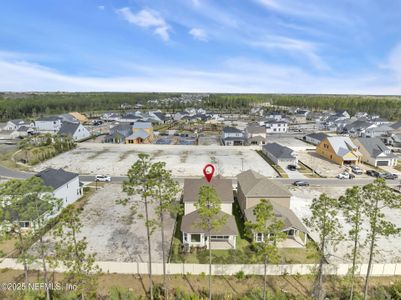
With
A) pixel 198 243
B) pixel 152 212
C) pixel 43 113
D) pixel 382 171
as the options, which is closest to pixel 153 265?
pixel 198 243

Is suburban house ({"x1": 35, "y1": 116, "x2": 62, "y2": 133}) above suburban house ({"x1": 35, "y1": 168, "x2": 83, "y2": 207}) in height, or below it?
above

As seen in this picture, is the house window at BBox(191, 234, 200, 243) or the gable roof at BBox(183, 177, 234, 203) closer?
the house window at BBox(191, 234, 200, 243)

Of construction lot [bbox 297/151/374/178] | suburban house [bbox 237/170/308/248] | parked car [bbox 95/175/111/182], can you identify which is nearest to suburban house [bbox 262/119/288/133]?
construction lot [bbox 297/151/374/178]

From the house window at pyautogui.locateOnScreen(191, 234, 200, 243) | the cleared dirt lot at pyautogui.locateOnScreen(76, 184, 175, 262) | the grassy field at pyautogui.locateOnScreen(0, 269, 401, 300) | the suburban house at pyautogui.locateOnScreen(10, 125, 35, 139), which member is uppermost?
the suburban house at pyautogui.locateOnScreen(10, 125, 35, 139)

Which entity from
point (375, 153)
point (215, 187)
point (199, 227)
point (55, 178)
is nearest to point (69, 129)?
point (55, 178)

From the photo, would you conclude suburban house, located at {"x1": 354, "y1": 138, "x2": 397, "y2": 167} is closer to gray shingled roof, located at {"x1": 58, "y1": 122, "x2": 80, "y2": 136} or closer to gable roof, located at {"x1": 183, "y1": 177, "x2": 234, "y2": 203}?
gable roof, located at {"x1": 183, "y1": 177, "x2": 234, "y2": 203}

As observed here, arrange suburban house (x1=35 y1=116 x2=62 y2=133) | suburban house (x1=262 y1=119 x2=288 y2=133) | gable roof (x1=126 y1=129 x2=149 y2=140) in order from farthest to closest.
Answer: suburban house (x1=262 y1=119 x2=288 y2=133)
suburban house (x1=35 y1=116 x2=62 y2=133)
gable roof (x1=126 y1=129 x2=149 y2=140)

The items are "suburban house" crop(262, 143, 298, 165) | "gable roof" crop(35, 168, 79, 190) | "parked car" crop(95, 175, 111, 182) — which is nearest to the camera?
"gable roof" crop(35, 168, 79, 190)
